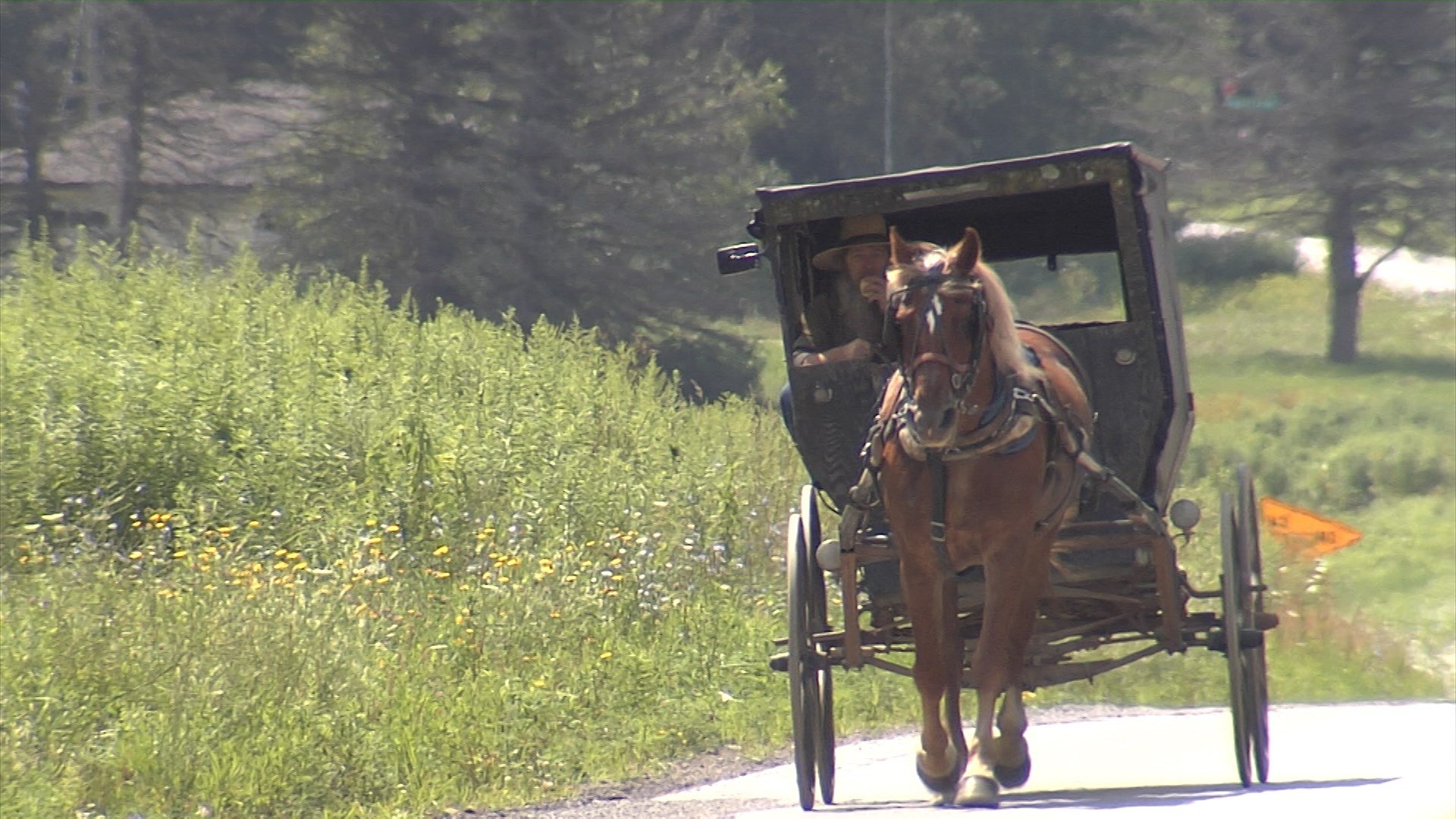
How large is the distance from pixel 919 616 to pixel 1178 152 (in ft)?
161

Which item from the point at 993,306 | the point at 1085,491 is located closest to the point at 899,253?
the point at 993,306

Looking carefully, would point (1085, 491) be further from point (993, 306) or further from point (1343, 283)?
point (1343, 283)

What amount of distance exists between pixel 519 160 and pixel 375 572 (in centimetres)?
2742

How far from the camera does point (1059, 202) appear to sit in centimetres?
1100

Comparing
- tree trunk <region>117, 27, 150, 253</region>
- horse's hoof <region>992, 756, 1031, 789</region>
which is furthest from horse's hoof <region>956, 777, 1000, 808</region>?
tree trunk <region>117, 27, 150, 253</region>

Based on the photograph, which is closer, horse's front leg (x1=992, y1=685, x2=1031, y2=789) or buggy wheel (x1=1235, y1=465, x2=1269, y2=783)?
horse's front leg (x1=992, y1=685, x2=1031, y2=789)

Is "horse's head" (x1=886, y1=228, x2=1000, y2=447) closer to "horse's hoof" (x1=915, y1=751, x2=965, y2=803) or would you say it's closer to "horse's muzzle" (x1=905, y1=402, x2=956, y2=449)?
"horse's muzzle" (x1=905, y1=402, x2=956, y2=449)

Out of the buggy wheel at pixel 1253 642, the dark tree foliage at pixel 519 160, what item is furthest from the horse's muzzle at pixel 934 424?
the dark tree foliage at pixel 519 160

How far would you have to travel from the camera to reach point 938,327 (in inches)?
323

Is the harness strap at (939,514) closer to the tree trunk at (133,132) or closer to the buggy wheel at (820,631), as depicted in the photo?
the buggy wheel at (820,631)

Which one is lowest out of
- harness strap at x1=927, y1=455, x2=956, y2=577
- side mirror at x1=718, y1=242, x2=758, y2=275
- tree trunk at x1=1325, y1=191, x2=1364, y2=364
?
harness strap at x1=927, y1=455, x2=956, y2=577

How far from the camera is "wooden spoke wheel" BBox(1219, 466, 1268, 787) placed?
9492 millimetres

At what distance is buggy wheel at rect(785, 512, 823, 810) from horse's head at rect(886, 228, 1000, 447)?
146 centimetres

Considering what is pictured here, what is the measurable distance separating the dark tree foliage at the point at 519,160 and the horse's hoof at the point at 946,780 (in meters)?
29.5
